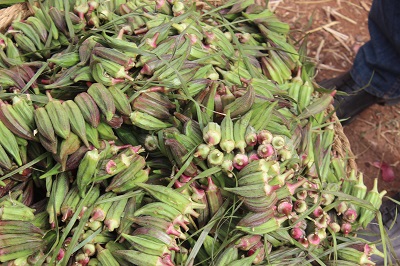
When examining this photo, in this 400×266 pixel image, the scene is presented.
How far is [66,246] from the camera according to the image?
1250mm

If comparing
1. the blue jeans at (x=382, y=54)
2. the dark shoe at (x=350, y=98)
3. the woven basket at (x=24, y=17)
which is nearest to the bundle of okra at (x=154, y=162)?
the woven basket at (x=24, y=17)

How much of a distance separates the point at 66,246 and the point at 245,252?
0.45 meters

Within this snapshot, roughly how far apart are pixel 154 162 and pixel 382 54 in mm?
1347

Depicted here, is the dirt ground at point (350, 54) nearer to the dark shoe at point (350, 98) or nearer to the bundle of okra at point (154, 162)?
the dark shoe at point (350, 98)

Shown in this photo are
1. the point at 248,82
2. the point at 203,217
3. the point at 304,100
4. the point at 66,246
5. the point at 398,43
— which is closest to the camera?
the point at 66,246

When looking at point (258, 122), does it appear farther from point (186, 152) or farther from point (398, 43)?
point (398, 43)

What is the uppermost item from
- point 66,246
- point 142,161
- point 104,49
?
point 104,49

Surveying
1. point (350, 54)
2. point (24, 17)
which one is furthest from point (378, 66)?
point (24, 17)

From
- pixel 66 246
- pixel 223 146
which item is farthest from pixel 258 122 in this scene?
pixel 66 246

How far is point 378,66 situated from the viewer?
90.7 inches

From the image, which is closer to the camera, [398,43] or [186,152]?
[186,152]

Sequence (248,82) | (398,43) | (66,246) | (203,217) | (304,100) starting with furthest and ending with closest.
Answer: (398,43), (304,100), (248,82), (203,217), (66,246)

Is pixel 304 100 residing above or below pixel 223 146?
below

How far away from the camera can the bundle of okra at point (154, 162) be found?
128 centimetres
